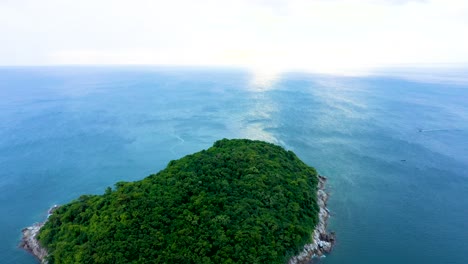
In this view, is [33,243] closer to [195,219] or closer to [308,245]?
[195,219]

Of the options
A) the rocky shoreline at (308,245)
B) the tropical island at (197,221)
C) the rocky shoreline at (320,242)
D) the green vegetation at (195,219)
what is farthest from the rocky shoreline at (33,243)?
the rocky shoreline at (320,242)

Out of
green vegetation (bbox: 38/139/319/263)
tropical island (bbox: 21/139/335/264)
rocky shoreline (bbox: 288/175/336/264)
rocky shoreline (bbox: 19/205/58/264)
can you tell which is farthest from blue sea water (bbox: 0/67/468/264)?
green vegetation (bbox: 38/139/319/263)

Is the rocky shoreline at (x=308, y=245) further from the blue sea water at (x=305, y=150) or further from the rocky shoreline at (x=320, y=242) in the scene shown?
the blue sea water at (x=305, y=150)

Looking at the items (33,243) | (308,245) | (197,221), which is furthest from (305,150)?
(33,243)

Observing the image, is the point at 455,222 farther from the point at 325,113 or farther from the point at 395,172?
the point at 325,113

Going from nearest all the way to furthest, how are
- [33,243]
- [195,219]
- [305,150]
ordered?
1. [195,219]
2. [33,243]
3. [305,150]

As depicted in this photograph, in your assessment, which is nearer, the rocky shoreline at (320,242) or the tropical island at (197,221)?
the tropical island at (197,221)

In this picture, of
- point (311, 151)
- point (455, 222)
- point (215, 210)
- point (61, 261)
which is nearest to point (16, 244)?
point (61, 261)
